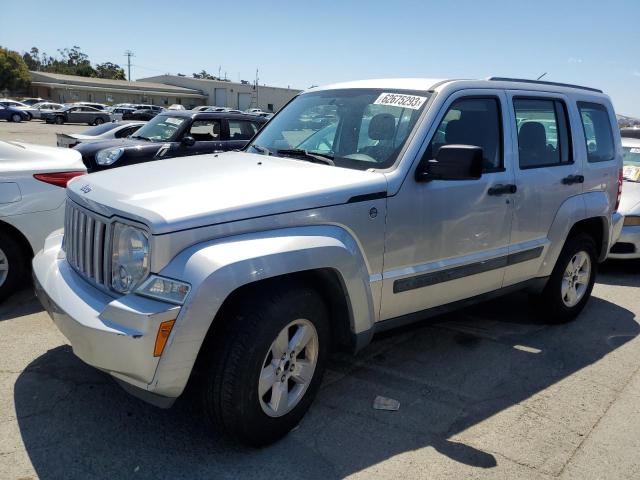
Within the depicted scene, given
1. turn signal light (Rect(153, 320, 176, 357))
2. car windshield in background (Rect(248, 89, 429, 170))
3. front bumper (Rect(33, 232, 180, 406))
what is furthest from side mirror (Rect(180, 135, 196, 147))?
turn signal light (Rect(153, 320, 176, 357))

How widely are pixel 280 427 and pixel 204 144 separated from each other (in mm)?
7621

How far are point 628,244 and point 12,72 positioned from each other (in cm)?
8045

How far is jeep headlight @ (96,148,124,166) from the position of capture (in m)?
9.06

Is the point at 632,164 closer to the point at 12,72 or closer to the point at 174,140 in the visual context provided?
the point at 174,140

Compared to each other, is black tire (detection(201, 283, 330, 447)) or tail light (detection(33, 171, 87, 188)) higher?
tail light (detection(33, 171, 87, 188))

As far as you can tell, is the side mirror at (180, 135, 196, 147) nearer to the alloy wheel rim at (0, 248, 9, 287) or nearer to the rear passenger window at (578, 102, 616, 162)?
the alloy wheel rim at (0, 248, 9, 287)

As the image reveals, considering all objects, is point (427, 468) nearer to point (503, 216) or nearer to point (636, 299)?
point (503, 216)

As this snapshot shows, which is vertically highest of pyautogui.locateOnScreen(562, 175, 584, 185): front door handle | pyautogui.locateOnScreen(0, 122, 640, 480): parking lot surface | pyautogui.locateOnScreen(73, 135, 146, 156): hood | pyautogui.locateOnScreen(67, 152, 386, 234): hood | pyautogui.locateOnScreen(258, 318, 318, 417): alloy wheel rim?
pyautogui.locateOnScreen(562, 175, 584, 185): front door handle

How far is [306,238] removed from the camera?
9.34 ft

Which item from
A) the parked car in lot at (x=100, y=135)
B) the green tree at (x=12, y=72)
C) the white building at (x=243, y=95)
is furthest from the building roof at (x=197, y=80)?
the parked car in lot at (x=100, y=135)

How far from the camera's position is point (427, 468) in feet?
9.38

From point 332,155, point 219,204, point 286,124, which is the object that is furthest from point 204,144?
point 219,204

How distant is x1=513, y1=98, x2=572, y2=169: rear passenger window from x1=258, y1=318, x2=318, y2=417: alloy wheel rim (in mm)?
2279

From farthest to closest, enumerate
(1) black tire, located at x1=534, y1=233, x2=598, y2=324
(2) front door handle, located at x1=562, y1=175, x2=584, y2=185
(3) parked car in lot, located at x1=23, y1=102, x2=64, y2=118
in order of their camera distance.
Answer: (3) parked car in lot, located at x1=23, y1=102, x2=64, y2=118, (1) black tire, located at x1=534, y1=233, x2=598, y2=324, (2) front door handle, located at x1=562, y1=175, x2=584, y2=185
